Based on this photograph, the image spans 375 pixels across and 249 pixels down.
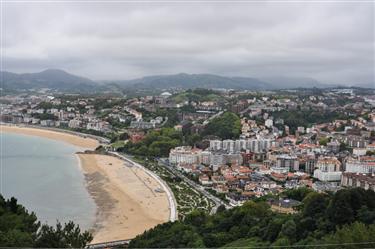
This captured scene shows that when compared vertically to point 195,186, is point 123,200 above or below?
below

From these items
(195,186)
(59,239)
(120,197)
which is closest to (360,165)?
(195,186)

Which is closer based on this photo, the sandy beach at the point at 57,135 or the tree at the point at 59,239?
the tree at the point at 59,239

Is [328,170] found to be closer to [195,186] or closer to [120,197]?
[195,186]

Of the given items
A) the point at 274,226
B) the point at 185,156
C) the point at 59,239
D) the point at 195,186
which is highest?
the point at 59,239

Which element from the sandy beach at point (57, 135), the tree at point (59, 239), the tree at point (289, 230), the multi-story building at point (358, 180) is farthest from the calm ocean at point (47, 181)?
the multi-story building at point (358, 180)

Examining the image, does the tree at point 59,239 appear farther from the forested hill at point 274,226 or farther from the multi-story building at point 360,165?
the multi-story building at point 360,165

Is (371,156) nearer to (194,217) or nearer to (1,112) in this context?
(194,217)

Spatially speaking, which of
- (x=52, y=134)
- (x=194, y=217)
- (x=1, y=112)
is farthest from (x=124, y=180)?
(x=1, y=112)
